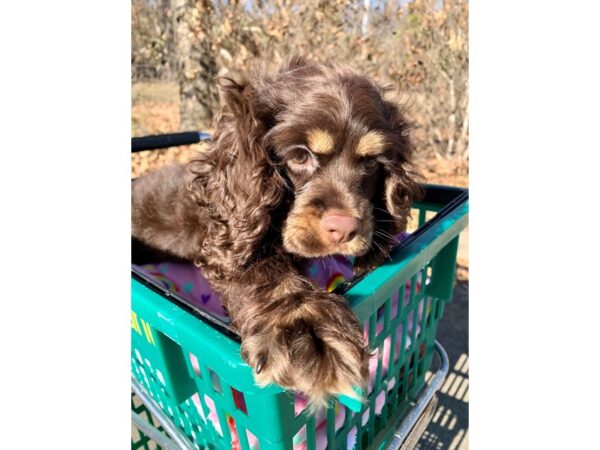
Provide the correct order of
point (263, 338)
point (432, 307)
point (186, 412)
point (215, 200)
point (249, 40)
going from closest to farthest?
point (263, 338)
point (186, 412)
point (215, 200)
point (432, 307)
point (249, 40)

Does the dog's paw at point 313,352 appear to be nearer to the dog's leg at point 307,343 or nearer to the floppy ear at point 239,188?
the dog's leg at point 307,343

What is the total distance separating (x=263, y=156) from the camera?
156 centimetres

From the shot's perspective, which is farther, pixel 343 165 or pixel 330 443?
pixel 343 165

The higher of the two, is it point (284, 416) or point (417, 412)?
point (284, 416)

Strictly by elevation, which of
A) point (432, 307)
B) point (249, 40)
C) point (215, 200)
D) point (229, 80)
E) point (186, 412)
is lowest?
point (186, 412)

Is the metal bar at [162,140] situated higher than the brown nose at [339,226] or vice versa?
the metal bar at [162,140]

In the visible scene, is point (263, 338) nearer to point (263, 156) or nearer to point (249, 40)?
point (263, 156)

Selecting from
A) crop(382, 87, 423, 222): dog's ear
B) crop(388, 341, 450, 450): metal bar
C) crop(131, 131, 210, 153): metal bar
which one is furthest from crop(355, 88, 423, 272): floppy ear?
crop(131, 131, 210, 153): metal bar

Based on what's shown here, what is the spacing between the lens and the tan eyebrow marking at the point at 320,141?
1534 millimetres

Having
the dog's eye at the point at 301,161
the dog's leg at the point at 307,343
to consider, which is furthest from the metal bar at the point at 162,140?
the dog's leg at the point at 307,343

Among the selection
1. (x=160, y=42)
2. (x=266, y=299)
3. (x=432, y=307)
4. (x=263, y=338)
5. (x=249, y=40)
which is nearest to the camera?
(x=263, y=338)

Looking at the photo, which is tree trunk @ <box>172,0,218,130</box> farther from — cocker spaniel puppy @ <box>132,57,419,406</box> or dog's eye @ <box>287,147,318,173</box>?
dog's eye @ <box>287,147,318,173</box>

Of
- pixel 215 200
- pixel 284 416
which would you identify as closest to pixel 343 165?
pixel 215 200

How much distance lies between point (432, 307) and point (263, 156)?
1004 millimetres
